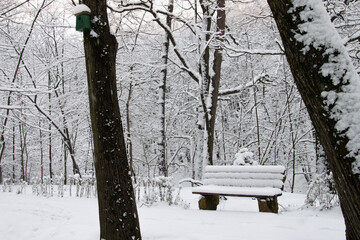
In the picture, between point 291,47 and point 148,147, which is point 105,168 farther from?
point 148,147

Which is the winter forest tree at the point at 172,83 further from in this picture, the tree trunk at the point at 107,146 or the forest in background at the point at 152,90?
the tree trunk at the point at 107,146

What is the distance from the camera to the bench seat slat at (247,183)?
222 inches

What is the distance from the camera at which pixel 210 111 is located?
343 inches

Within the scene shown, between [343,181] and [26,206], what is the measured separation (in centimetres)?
613

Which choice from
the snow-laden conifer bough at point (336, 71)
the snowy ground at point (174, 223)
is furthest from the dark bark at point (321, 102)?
the snowy ground at point (174, 223)

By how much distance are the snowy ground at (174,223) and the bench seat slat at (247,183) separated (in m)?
0.56

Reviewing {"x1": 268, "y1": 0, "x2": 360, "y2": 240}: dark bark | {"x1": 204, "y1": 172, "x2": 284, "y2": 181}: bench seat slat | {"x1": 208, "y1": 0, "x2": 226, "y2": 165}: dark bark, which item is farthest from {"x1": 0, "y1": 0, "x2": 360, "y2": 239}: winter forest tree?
{"x1": 268, "y1": 0, "x2": 360, "y2": 240}: dark bark

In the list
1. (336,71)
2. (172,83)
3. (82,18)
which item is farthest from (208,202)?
(172,83)

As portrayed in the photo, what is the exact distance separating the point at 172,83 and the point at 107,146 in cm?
1383

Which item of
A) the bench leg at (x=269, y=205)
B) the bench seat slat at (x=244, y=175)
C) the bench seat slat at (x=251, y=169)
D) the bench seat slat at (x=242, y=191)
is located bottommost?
the bench leg at (x=269, y=205)

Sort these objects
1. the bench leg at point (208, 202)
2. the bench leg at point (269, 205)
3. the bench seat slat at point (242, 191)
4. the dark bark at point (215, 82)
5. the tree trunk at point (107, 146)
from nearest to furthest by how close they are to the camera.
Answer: the tree trunk at point (107, 146), the bench seat slat at point (242, 191), the bench leg at point (269, 205), the bench leg at point (208, 202), the dark bark at point (215, 82)

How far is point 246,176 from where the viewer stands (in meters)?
5.95

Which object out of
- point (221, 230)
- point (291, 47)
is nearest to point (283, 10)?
point (291, 47)

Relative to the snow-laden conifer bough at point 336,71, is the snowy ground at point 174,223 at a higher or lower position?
lower
